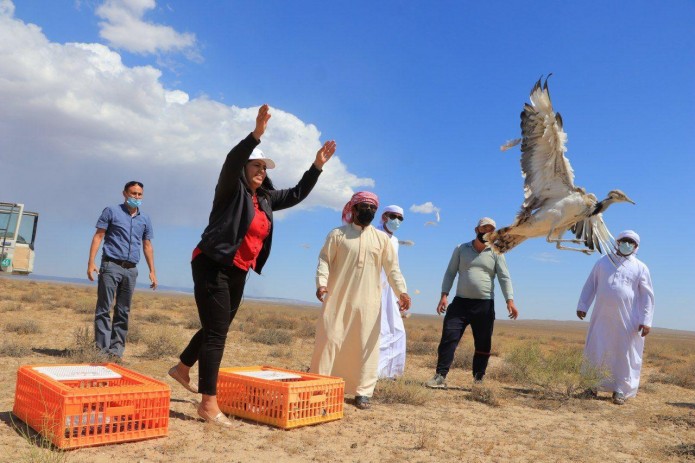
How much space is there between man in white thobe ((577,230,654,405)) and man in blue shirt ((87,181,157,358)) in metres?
5.74

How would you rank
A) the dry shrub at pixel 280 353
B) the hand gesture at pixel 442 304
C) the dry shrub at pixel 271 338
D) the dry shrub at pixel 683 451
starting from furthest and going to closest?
the dry shrub at pixel 271 338, the dry shrub at pixel 280 353, the hand gesture at pixel 442 304, the dry shrub at pixel 683 451

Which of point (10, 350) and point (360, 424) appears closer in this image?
point (360, 424)

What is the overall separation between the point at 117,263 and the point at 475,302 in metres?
4.51

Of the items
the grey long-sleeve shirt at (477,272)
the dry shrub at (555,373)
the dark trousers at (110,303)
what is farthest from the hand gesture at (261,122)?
the dry shrub at (555,373)

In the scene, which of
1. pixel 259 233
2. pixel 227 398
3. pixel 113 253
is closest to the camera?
pixel 259 233

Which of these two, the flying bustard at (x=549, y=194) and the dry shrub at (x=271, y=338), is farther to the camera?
the dry shrub at (x=271, y=338)

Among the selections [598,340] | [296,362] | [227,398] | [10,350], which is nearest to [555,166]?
[598,340]

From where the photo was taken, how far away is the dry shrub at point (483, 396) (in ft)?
21.0

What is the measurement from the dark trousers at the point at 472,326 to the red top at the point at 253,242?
12.1ft

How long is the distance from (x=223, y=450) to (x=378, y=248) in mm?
2496

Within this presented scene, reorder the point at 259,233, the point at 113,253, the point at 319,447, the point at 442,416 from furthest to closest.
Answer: the point at 113,253 → the point at 442,416 → the point at 259,233 → the point at 319,447

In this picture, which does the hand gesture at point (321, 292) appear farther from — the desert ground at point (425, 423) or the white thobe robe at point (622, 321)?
the white thobe robe at point (622, 321)

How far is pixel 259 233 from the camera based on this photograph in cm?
446

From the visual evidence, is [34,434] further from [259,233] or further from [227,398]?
[259,233]
